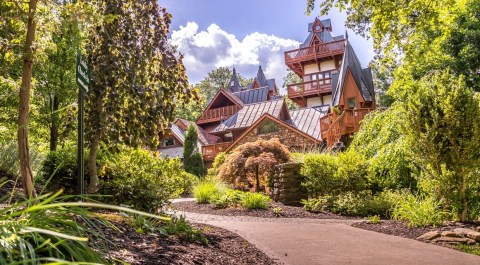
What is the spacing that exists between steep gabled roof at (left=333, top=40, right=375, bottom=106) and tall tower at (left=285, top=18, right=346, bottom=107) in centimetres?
360

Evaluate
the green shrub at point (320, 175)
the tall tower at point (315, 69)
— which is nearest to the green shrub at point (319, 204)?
the green shrub at point (320, 175)

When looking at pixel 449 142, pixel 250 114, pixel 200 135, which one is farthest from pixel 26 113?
pixel 200 135

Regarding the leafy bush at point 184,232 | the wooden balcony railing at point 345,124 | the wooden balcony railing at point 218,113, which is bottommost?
the leafy bush at point 184,232

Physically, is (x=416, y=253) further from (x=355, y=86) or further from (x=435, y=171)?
(x=355, y=86)

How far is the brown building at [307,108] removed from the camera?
21.7 metres

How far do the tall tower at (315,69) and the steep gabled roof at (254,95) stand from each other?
4.26m

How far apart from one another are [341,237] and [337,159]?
5.00 m

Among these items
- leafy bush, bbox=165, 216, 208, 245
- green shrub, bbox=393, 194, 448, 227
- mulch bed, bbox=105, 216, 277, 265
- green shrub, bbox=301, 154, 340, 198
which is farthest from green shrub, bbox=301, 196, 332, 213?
leafy bush, bbox=165, 216, 208, 245

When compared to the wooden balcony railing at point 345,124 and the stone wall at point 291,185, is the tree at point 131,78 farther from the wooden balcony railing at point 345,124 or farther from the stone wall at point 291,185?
the wooden balcony railing at point 345,124

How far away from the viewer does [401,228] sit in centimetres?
682

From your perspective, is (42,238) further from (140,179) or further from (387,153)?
(387,153)

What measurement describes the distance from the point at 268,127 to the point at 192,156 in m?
5.46

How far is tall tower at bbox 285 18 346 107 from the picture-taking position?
31.0 m

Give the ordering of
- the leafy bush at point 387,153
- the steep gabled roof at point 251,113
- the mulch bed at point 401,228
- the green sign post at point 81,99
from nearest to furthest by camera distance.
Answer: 1. the green sign post at point 81,99
2. the mulch bed at point 401,228
3. the leafy bush at point 387,153
4. the steep gabled roof at point 251,113
